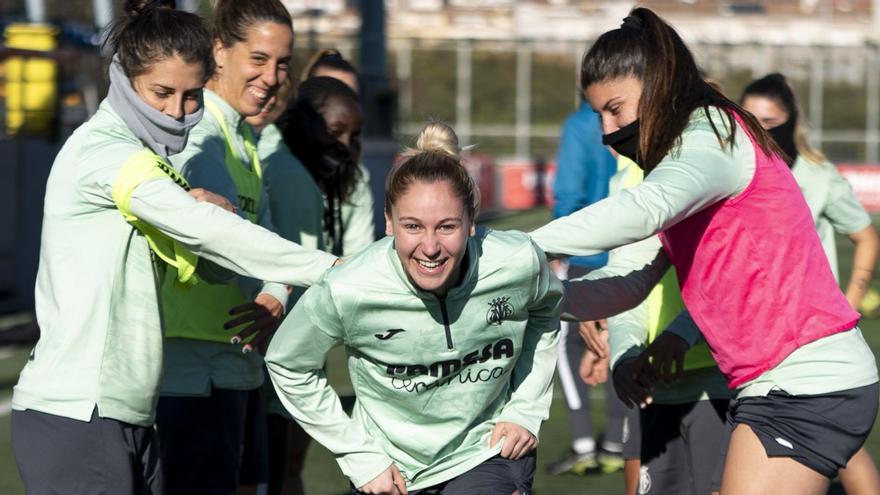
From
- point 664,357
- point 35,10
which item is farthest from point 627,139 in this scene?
point 35,10

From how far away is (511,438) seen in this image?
376cm

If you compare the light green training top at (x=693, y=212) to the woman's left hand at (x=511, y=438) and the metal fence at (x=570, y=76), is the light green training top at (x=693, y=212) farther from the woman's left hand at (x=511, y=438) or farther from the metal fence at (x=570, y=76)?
the metal fence at (x=570, y=76)

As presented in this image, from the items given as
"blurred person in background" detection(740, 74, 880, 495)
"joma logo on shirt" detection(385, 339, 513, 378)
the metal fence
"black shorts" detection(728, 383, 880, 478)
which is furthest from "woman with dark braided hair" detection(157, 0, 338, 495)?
the metal fence

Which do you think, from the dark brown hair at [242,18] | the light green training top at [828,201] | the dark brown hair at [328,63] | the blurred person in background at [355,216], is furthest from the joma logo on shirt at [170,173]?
the light green training top at [828,201]

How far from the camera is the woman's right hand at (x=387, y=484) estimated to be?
12.0 feet

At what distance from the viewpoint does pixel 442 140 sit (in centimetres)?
386

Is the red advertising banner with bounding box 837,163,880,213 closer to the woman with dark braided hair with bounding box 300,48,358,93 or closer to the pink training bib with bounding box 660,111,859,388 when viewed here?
the woman with dark braided hair with bounding box 300,48,358,93

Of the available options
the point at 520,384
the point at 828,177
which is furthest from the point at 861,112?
the point at 520,384

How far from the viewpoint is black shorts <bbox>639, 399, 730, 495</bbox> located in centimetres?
466

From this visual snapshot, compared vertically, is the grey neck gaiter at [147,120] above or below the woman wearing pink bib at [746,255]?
above

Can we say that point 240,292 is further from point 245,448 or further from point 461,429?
point 461,429

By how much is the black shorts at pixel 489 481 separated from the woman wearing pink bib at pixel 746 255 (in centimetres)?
59

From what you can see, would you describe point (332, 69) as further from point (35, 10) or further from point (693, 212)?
point (35, 10)

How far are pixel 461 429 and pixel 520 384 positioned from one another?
0.80 feet
